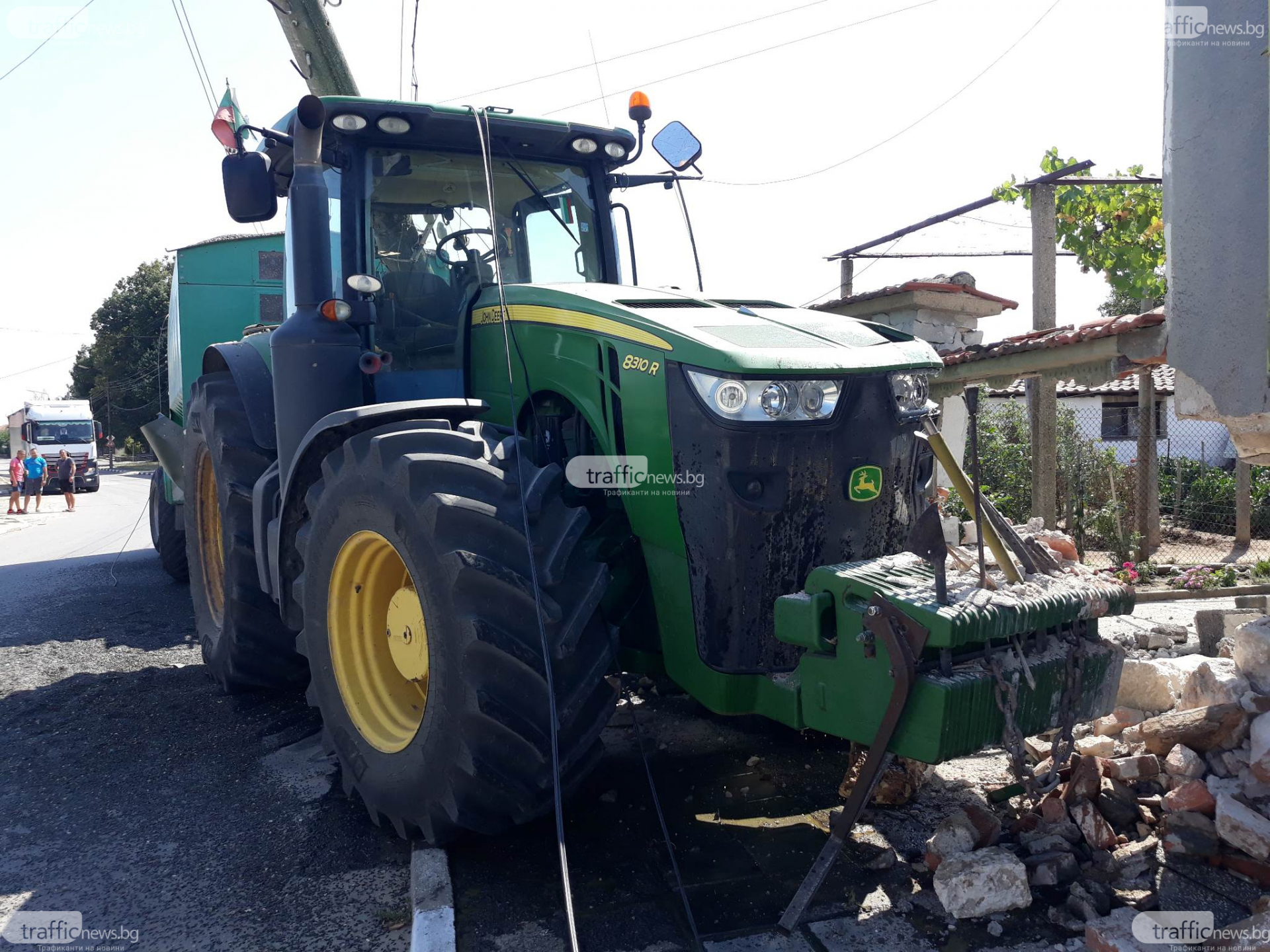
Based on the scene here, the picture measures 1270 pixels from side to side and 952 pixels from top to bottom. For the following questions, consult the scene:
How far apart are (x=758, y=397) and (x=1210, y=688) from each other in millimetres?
2479

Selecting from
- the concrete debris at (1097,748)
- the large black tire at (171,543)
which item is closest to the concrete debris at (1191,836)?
the concrete debris at (1097,748)

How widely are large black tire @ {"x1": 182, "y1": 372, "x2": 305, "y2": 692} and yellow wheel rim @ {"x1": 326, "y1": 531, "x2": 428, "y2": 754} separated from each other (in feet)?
4.86

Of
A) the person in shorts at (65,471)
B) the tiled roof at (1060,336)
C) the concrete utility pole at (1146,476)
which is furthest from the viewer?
the person in shorts at (65,471)

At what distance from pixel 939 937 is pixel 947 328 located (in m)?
9.88

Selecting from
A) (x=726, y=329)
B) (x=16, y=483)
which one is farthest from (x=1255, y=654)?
(x=16, y=483)

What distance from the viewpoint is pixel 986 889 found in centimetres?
295

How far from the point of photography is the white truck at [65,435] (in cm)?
2995

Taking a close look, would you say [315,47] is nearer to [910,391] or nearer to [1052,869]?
[910,391]

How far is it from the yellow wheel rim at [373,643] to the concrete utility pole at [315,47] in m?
5.44

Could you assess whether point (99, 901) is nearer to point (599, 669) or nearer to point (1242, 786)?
point (599, 669)

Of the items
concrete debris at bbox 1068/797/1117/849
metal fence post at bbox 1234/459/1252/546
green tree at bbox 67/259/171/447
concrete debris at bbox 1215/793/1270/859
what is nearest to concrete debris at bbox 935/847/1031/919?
concrete debris at bbox 1068/797/1117/849

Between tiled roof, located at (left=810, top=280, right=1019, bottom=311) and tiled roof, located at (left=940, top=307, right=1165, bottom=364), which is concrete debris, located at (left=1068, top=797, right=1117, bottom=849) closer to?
tiled roof, located at (left=940, top=307, right=1165, bottom=364)

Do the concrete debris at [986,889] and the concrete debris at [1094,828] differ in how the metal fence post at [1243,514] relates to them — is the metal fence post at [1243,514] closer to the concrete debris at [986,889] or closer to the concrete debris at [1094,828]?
A: the concrete debris at [1094,828]

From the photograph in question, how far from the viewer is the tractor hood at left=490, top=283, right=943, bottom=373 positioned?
317cm
